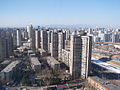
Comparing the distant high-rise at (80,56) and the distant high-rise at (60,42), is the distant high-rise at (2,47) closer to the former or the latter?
the distant high-rise at (60,42)

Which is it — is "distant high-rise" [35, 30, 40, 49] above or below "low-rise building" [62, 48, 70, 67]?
above

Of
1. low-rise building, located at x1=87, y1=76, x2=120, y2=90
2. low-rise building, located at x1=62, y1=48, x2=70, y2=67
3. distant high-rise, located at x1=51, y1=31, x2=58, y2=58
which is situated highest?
distant high-rise, located at x1=51, y1=31, x2=58, y2=58

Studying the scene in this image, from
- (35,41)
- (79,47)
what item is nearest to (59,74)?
(79,47)

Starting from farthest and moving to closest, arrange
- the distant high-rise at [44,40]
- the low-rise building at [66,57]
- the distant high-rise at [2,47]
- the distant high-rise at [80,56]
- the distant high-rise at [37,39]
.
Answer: the distant high-rise at [37,39]
the distant high-rise at [44,40]
the distant high-rise at [2,47]
the low-rise building at [66,57]
the distant high-rise at [80,56]

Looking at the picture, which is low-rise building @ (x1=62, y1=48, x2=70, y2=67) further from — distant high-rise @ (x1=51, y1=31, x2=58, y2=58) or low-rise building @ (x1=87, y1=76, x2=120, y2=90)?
low-rise building @ (x1=87, y1=76, x2=120, y2=90)

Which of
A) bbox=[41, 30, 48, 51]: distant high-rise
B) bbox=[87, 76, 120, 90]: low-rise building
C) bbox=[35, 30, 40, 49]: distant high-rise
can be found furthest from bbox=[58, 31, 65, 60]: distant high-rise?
bbox=[87, 76, 120, 90]: low-rise building

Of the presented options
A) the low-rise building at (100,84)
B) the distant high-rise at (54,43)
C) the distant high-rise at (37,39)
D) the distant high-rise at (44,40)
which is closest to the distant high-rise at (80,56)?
the low-rise building at (100,84)

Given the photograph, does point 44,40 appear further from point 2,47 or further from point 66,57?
point 66,57

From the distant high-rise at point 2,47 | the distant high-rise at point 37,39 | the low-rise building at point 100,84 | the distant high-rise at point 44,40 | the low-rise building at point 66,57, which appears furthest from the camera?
the distant high-rise at point 37,39

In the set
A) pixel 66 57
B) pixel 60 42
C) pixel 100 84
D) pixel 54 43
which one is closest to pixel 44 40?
pixel 54 43
